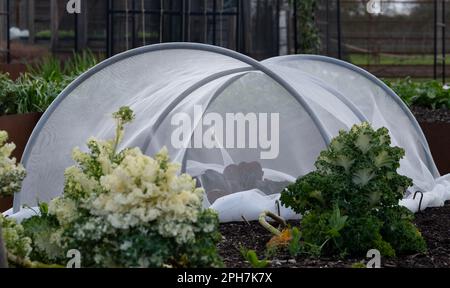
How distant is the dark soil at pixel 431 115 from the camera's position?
11.8m

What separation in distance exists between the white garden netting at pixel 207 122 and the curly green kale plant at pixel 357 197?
5.35 ft

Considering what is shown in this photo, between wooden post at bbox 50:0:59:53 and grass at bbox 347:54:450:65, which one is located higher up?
wooden post at bbox 50:0:59:53

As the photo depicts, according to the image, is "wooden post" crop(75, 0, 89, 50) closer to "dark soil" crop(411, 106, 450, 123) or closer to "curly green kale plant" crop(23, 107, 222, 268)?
"dark soil" crop(411, 106, 450, 123)

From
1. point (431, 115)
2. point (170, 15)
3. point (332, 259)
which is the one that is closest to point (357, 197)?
point (332, 259)

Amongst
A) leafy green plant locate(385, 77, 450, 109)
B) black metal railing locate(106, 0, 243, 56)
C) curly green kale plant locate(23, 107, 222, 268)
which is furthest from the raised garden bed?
curly green kale plant locate(23, 107, 222, 268)

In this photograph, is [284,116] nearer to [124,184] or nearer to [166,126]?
[166,126]

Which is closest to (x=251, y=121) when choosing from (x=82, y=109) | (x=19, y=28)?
(x=82, y=109)

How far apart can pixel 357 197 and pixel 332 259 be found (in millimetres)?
378

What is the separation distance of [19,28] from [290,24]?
18.3 ft

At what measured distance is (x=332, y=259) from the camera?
18.9 feet

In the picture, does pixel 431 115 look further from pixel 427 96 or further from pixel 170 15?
pixel 170 15

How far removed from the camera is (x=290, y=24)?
2041 cm

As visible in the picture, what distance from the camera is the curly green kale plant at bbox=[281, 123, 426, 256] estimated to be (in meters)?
5.73

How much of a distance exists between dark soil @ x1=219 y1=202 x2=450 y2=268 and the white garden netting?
21cm
